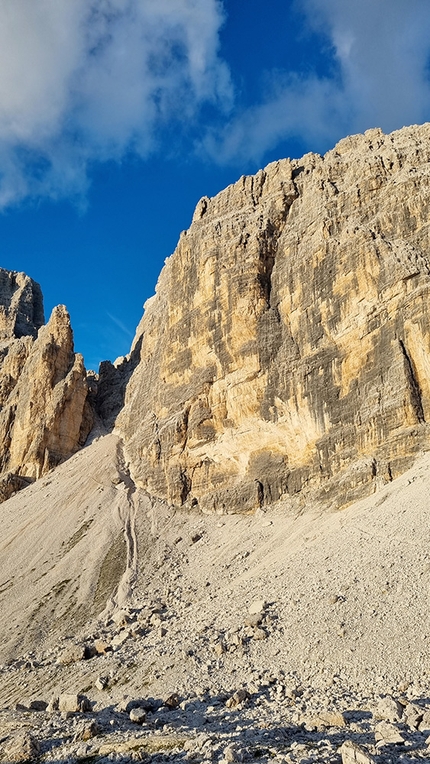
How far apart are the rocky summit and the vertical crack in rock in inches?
5.3

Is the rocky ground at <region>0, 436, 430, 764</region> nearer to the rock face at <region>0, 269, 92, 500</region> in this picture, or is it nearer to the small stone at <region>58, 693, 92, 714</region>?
the small stone at <region>58, 693, 92, 714</region>

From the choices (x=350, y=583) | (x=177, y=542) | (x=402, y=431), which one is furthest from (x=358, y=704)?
(x=177, y=542)

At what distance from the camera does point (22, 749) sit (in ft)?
44.5

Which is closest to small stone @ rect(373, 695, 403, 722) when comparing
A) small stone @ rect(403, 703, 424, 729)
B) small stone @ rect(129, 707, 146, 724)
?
small stone @ rect(403, 703, 424, 729)

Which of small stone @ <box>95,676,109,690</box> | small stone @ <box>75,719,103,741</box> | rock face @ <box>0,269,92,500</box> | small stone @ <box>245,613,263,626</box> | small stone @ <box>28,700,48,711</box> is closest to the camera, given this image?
small stone @ <box>75,719,103,741</box>

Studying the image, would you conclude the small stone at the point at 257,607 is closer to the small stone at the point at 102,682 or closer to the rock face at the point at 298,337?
the small stone at the point at 102,682

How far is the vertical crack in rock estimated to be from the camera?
36938 millimetres

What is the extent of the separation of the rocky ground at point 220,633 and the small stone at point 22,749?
0.04 metres

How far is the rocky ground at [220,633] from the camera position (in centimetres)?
1403

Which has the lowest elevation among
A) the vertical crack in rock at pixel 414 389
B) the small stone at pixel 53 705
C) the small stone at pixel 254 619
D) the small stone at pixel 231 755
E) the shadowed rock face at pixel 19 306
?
the small stone at pixel 53 705

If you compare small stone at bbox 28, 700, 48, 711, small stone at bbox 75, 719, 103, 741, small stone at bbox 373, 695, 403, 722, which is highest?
small stone at bbox 75, 719, 103, 741

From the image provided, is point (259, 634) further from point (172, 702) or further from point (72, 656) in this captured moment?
point (72, 656)

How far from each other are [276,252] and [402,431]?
24110mm

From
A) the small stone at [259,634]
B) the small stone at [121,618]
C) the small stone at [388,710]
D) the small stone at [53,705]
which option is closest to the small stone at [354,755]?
the small stone at [388,710]
